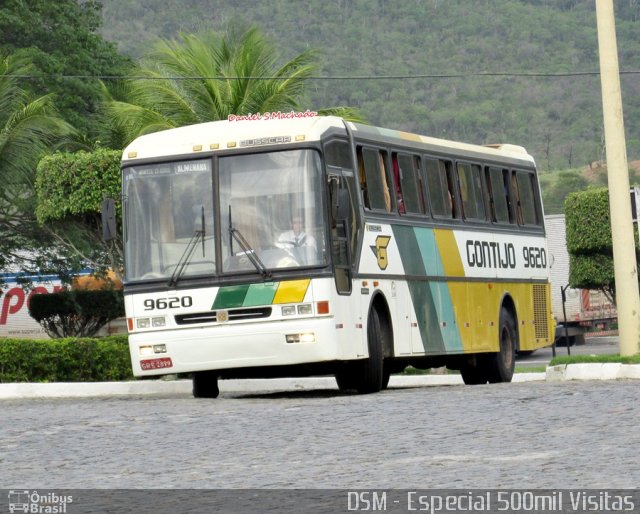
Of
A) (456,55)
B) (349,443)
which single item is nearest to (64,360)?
(349,443)

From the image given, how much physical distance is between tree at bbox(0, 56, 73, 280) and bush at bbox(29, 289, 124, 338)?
149cm

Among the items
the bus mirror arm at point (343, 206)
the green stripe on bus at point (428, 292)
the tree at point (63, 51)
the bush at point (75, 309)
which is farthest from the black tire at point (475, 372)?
the tree at point (63, 51)

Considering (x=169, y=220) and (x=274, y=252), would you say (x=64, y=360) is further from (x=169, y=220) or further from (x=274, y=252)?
(x=274, y=252)

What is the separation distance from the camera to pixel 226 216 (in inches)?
709

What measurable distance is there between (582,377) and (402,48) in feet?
419

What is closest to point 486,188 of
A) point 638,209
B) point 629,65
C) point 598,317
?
point 638,209

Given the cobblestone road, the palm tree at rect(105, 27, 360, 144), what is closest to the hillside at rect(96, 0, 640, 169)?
the palm tree at rect(105, 27, 360, 144)

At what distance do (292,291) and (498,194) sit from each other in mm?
6846

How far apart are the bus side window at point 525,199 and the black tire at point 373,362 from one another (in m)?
6.40

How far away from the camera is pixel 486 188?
23.2 m

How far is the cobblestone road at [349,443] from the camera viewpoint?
9.70 m

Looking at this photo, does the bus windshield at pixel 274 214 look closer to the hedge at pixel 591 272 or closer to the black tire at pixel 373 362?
the black tire at pixel 373 362

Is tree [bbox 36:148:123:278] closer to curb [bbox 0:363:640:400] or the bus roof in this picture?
curb [bbox 0:363:640:400]

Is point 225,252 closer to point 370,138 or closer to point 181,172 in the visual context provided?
point 181,172
